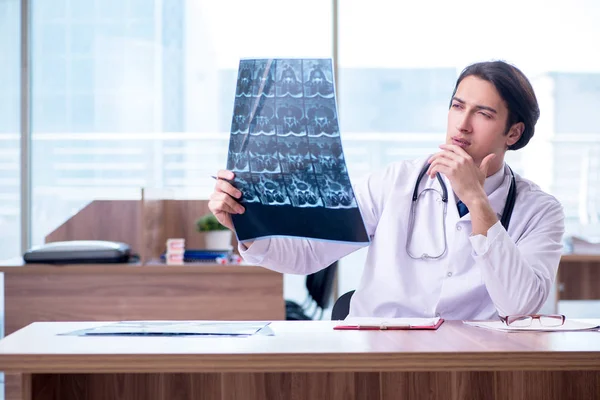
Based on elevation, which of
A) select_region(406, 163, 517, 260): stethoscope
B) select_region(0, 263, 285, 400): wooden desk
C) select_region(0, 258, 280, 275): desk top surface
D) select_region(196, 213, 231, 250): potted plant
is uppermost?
select_region(406, 163, 517, 260): stethoscope

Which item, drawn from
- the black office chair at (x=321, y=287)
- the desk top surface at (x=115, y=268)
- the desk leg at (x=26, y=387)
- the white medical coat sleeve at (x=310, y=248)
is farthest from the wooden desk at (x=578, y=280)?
the desk leg at (x=26, y=387)

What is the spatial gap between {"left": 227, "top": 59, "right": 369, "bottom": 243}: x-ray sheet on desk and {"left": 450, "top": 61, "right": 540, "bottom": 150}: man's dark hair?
1.95 feet

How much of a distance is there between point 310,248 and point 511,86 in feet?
2.21

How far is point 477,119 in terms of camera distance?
1914 millimetres

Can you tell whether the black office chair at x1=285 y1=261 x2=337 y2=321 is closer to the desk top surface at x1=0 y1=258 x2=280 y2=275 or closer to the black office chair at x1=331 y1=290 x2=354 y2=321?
the desk top surface at x1=0 y1=258 x2=280 y2=275

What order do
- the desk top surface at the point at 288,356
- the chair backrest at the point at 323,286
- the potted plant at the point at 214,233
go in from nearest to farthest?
1. the desk top surface at the point at 288,356
2. the chair backrest at the point at 323,286
3. the potted plant at the point at 214,233

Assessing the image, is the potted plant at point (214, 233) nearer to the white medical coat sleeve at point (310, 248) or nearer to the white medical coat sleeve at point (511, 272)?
the white medical coat sleeve at point (310, 248)

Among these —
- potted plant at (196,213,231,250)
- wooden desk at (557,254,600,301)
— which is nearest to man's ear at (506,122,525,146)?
potted plant at (196,213,231,250)

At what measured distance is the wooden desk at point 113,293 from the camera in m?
3.21

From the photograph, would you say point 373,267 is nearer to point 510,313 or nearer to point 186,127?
point 510,313

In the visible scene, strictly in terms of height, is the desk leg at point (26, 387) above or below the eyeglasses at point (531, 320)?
below

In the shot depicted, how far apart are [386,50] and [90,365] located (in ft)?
11.7

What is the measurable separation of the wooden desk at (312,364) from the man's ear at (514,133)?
654 millimetres

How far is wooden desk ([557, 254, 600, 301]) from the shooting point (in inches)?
144
